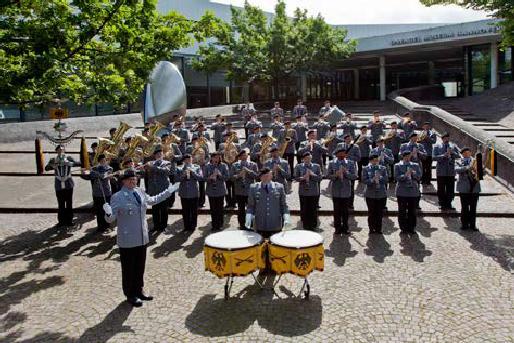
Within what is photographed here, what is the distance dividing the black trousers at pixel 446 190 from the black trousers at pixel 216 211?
571 cm

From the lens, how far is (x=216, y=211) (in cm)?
1169

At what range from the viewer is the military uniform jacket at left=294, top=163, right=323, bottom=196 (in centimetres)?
1121

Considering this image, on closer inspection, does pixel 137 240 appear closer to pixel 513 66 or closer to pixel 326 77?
pixel 513 66

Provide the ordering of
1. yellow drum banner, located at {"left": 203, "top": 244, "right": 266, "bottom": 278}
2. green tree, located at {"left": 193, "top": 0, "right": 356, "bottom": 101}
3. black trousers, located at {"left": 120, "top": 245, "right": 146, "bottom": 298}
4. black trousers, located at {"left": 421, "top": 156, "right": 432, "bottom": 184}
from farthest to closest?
1. green tree, located at {"left": 193, "top": 0, "right": 356, "bottom": 101}
2. black trousers, located at {"left": 421, "top": 156, "right": 432, "bottom": 184}
3. black trousers, located at {"left": 120, "top": 245, "right": 146, "bottom": 298}
4. yellow drum banner, located at {"left": 203, "top": 244, "right": 266, "bottom": 278}

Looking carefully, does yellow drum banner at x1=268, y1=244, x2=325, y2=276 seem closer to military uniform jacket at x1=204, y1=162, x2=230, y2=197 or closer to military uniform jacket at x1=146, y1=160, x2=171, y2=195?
military uniform jacket at x1=204, y1=162, x2=230, y2=197

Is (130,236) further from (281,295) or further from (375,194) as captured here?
(375,194)

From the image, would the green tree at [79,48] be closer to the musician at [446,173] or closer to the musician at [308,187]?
the musician at [308,187]

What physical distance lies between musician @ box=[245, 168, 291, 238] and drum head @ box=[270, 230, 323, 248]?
2.33 ft

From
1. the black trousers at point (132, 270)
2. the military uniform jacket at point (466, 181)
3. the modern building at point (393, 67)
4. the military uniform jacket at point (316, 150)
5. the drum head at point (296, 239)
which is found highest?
the modern building at point (393, 67)

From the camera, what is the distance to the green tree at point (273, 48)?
37.3m

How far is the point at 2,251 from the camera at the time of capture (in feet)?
34.9

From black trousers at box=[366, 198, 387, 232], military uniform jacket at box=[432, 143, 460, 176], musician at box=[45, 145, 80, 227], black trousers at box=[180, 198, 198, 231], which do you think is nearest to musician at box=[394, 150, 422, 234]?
black trousers at box=[366, 198, 387, 232]

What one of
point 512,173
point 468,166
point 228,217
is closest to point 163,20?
point 228,217

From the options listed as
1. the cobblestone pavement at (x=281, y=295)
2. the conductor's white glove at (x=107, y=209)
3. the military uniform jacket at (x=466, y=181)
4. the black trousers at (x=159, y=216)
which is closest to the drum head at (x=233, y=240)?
the cobblestone pavement at (x=281, y=295)
